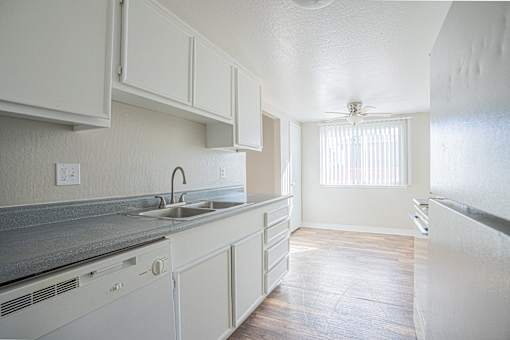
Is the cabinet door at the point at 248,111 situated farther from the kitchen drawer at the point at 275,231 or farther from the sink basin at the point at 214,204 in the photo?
the kitchen drawer at the point at 275,231

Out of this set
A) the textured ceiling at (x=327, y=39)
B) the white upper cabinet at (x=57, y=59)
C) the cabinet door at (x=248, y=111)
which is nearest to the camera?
the white upper cabinet at (x=57, y=59)

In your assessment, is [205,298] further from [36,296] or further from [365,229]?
[365,229]

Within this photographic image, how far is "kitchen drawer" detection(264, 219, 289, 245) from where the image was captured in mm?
2283

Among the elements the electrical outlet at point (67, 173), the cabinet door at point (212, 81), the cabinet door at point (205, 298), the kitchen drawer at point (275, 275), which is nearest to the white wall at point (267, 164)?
the kitchen drawer at point (275, 275)

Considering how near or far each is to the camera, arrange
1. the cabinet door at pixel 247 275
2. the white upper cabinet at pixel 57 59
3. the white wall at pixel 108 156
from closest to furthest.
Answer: the white upper cabinet at pixel 57 59 → the white wall at pixel 108 156 → the cabinet door at pixel 247 275

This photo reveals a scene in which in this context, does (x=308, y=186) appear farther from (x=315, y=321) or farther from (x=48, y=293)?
(x=48, y=293)

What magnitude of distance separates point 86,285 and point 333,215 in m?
4.94

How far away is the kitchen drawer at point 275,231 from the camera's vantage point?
2283 mm

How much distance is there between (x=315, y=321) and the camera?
6.66ft

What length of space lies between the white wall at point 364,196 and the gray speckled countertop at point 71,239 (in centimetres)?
420

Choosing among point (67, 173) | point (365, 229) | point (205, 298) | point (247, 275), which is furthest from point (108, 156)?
point (365, 229)

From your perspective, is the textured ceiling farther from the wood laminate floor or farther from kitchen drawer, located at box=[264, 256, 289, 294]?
the wood laminate floor

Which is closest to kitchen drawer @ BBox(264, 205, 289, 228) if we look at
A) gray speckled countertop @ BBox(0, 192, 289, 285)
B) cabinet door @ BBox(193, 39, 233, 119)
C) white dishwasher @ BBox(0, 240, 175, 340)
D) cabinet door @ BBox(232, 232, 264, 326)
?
cabinet door @ BBox(232, 232, 264, 326)

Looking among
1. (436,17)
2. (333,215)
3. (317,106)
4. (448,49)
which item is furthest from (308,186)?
(448,49)
